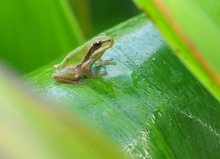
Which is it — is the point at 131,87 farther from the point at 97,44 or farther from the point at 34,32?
the point at 34,32

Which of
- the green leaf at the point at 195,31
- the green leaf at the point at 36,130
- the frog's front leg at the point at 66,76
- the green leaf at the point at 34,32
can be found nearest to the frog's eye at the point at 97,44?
the frog's front leg at the point at 66,76

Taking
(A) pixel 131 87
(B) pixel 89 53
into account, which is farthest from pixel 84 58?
(A) pixel 131 87

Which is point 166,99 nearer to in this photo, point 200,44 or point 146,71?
point 146,71

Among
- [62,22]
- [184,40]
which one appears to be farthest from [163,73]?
[184,40]

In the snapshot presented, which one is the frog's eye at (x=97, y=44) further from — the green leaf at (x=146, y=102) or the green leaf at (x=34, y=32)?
the green leaf at (x=34, y=32)

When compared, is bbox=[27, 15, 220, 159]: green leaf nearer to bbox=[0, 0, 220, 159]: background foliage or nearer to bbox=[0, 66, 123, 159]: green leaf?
bbox=[0, 0, 220, 159]: background foliage

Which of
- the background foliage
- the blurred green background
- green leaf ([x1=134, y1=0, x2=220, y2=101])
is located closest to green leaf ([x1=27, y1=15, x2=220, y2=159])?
the background foliage
